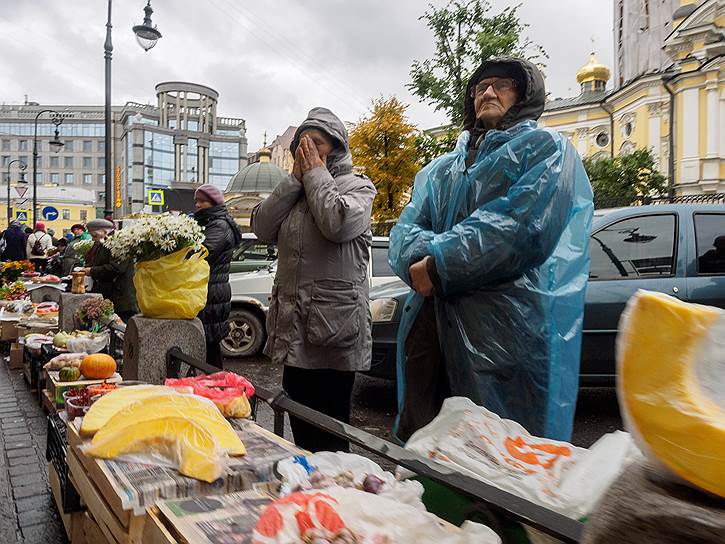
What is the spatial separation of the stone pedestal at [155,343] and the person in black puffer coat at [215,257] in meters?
1.22

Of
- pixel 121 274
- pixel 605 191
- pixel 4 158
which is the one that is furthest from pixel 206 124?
pixel 121 274

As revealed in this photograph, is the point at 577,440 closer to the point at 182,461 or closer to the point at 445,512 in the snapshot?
the point at 445,512

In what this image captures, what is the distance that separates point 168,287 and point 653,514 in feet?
11.1

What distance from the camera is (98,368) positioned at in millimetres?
4121

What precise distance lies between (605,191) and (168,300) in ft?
90.5

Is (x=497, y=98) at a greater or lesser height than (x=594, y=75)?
lesser

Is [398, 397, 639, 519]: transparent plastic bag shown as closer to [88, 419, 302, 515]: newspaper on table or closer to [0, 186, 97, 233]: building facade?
[88, 419, 302, 515]: newspaper on table

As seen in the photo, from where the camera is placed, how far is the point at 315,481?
5.58 feet

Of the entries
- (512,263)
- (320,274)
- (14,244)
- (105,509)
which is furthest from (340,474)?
(14,244)

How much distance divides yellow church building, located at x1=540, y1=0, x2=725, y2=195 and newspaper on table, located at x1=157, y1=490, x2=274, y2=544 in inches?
1267

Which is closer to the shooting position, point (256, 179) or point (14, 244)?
point (14, 244)

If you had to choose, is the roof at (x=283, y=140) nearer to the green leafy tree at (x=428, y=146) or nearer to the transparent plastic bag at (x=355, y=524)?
the green leafy tree at (x=428, y=146)

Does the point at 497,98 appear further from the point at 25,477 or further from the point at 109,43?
the point at 109,43

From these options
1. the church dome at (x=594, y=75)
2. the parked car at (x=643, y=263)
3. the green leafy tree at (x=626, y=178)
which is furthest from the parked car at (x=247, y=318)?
the church dome at (x=594, y=75)
